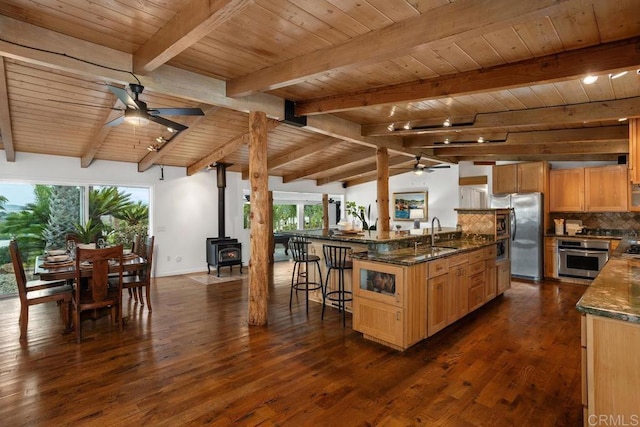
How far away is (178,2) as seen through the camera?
7.25 feet

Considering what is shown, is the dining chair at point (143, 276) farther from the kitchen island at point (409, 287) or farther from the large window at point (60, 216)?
the kitchen island at point (409, 287)

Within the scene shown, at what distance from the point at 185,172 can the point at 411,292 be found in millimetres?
6033

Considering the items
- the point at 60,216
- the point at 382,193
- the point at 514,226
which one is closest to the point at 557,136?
the point at 514,226

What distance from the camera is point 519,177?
670cm

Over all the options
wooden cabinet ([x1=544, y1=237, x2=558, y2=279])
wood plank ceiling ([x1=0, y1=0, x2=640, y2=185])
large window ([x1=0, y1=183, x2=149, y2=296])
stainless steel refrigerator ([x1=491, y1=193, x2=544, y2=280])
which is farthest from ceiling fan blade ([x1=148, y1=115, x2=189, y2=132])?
wooden cabinet ([x1=544, y1=237, x2=558, y2=279])

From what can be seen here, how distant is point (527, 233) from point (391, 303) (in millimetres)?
4755

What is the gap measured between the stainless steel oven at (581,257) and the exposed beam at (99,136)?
7722mm

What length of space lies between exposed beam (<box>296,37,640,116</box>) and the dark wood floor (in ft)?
8.29

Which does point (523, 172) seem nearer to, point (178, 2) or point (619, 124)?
point (619, 124)

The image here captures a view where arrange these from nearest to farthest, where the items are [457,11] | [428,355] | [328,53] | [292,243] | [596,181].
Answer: [457,11]
[328,53]
[428,355]
[292,243]
[596,181]

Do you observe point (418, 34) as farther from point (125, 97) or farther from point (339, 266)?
point (339, 266)

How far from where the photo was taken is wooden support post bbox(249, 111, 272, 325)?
Result: 3.90 m

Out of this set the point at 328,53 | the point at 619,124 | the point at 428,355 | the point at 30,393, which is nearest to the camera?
the point at 30,393

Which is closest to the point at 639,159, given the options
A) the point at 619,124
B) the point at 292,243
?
the point at 619,124
